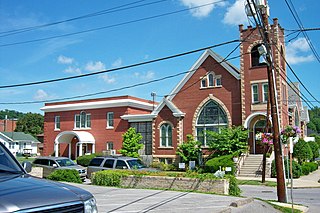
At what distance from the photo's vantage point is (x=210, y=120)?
36.6 m

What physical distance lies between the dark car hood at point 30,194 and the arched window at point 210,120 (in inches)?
1247

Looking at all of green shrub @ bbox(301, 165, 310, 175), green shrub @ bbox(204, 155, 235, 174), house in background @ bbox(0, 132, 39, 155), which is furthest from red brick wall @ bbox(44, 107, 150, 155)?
house in background @ bbox(0, 132, 39, 155)

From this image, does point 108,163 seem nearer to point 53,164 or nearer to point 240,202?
point 53,164

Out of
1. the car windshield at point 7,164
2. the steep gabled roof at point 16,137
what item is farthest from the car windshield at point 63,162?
the steep gabled roof at point 16,137

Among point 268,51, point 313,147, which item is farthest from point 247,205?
point 313,147

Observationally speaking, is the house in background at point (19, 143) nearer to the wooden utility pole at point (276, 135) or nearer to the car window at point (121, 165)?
the car window at point (121, 165)

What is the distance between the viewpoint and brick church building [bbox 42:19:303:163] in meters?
33.8

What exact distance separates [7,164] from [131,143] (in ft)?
110

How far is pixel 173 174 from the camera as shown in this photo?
16.1 meters

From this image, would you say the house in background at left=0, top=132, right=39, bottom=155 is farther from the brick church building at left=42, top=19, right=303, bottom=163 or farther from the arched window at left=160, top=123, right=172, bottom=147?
the arched window at left=160, top=123, right=172, bottom=147

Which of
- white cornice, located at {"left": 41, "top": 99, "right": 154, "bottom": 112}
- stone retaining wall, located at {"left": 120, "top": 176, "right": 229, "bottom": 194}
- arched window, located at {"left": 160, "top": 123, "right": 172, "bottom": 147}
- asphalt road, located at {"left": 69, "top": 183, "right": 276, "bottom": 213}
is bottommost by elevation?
asphalt road, located at {"left": 69, "top": 183, "right": 276, "bottom": 213}

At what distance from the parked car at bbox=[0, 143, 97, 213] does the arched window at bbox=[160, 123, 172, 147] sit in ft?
108

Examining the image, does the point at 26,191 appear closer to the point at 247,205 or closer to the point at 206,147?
the point at 247,205

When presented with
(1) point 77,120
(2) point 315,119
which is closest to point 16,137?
(1) point 77,120
